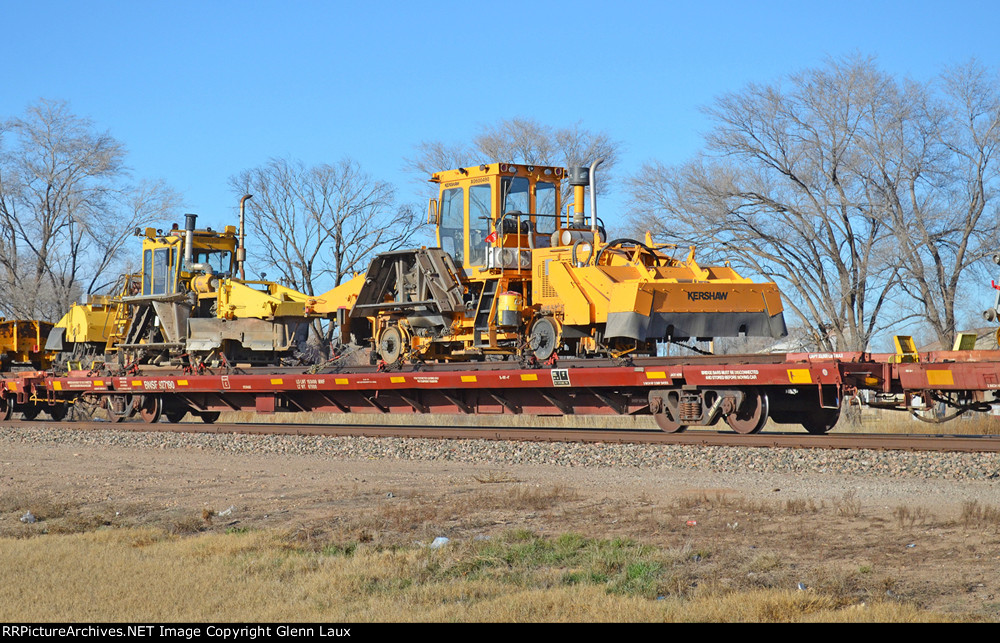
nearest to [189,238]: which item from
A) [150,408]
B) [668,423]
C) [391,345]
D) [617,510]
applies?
[150,408]

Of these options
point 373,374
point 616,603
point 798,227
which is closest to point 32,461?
point 373,374

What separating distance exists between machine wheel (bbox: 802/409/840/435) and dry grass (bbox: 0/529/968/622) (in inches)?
330

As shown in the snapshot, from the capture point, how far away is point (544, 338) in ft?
51.5

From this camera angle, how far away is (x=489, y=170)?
16828 millimetres

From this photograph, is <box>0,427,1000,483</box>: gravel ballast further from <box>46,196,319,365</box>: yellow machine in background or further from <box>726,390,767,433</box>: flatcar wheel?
<box>46,196,319,365</box>: yellow machine in background

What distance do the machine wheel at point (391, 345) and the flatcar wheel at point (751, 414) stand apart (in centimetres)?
614

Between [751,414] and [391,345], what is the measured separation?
6758mm

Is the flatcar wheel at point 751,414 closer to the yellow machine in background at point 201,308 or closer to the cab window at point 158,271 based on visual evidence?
the yellow machine in background at point 201,308

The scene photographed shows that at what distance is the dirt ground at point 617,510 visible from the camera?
20.8 ft

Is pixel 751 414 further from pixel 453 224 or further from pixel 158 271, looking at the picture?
pixel 158 271

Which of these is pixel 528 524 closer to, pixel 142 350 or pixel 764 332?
pixel 764 332

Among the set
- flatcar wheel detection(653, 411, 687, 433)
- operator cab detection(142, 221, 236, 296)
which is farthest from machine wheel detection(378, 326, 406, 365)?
operator cab detection(142, 221, 236, 296)

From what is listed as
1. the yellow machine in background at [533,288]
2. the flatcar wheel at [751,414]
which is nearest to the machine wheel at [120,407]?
the yellow machine in background at [533,288]
